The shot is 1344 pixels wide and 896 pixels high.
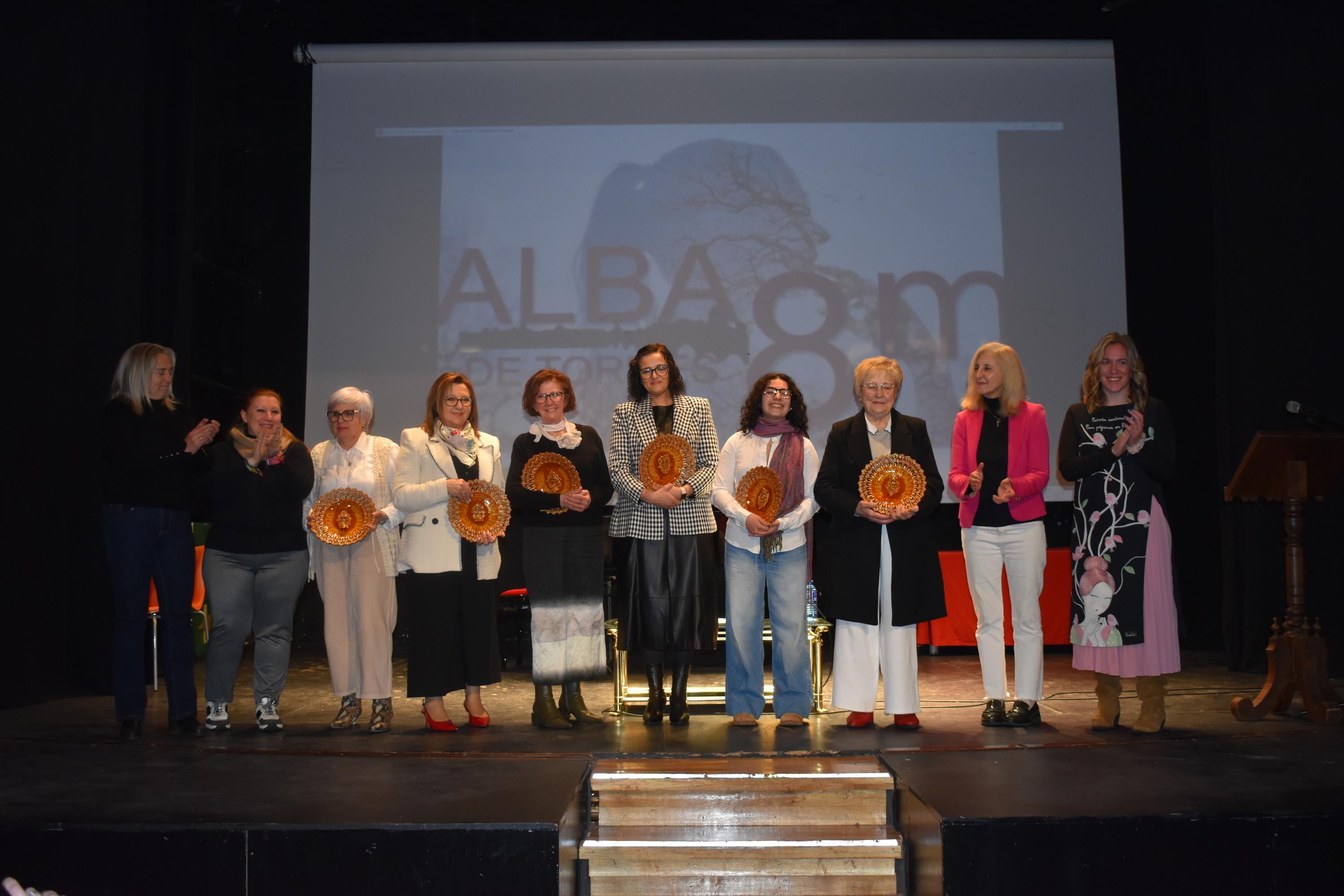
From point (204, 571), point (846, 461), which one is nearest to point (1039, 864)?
point (846, 461)

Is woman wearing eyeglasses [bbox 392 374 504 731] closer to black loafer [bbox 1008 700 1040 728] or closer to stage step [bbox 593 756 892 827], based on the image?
stage step [bbox 593 756 892 827]

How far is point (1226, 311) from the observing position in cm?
A: 564

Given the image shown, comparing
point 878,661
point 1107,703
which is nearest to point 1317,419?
point 1107,703

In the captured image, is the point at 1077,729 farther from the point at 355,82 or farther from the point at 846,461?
the point at 355,82

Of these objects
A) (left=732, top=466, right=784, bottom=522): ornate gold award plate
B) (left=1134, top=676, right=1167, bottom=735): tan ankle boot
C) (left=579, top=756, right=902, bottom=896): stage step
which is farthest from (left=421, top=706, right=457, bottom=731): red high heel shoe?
(left=1134, top=676, right=1167, bottom=735): tan ankle boot

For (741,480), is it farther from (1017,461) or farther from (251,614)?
(251,614)

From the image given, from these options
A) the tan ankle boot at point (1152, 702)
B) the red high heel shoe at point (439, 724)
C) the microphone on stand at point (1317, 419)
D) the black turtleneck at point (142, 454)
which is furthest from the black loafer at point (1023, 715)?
the black turtleneck at point (142, 454)

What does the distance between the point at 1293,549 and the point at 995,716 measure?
5.00 ft

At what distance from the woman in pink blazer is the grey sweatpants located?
2.70 meters

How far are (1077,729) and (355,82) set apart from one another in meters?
5.74

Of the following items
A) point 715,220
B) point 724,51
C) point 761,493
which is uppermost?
point 724,51

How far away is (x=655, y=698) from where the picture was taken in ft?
13.7

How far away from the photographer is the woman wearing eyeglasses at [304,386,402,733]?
401cm

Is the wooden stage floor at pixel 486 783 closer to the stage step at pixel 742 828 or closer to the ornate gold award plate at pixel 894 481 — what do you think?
the stage step at pixel 742 828
